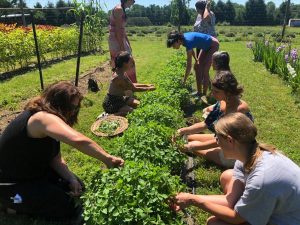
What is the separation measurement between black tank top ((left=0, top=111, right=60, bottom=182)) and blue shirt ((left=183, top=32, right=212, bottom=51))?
14.1ft

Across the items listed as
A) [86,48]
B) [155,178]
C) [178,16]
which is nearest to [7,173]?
[155,178]

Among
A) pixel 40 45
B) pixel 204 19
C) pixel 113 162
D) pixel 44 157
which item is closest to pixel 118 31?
pixel 204 19

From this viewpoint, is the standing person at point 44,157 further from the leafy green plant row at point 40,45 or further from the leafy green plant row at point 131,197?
the leafy green plant row at point 40,45

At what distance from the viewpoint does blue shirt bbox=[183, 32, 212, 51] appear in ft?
23.7

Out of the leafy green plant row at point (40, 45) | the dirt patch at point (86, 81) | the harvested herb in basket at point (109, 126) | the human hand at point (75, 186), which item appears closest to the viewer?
the human hand at point (75, 186)

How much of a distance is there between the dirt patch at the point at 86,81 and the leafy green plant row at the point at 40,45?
2066mm

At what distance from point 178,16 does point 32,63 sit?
872 centimetres

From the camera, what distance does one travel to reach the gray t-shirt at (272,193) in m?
2.39

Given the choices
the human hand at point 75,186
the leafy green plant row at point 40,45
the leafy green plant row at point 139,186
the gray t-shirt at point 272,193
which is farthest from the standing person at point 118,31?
the gray t-shirt at point 272,193

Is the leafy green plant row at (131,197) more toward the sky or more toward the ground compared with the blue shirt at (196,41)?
more toward the ground

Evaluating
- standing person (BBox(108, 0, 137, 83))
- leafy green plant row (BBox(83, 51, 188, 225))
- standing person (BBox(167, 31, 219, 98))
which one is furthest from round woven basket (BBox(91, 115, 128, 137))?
standing person (BBox(167, 31, 219, 98))

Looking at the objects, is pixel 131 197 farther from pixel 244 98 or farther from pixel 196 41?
pixel 244 98

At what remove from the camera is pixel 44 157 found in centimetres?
345

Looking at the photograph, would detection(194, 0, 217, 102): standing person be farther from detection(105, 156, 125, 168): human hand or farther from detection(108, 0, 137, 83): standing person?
detection(105, 156, 125, 168): human hand
